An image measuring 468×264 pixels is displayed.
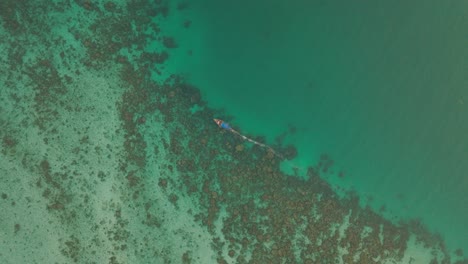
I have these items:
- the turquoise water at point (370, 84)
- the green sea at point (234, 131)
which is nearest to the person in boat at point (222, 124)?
the green sea at point (234, 131)

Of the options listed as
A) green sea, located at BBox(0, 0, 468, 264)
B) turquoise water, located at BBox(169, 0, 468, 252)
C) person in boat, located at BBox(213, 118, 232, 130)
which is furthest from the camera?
turquoise water, located at BBox(169, 0, 468, 252)

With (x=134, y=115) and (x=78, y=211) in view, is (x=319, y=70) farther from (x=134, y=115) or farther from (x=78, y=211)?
(x=78, y=211)

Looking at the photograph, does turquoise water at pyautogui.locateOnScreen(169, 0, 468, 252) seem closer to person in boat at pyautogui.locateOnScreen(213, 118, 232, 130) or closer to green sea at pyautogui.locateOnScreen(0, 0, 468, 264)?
green sea at pyautogui.locateOnScreen(0, 0, 468, 264)

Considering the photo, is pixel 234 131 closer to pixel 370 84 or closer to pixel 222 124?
pixel 222 124

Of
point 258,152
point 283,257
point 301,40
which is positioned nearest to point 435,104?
point 301,40

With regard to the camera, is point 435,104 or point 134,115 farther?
point 435,104

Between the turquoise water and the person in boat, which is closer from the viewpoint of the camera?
the person in boat

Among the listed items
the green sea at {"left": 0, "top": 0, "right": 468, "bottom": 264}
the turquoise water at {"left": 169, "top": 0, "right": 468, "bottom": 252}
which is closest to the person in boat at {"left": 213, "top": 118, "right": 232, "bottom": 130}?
the green sea at {"left": 0, "top": 0, "right": 468, "bottom": 264}

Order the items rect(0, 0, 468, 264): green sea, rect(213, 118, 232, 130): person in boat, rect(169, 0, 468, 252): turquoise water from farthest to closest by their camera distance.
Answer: rect(169, 0, 468, 252): turquoise water < rect(213, 118, 232, 130): person in boat < rect(0, 0, 468, 264): green sea
